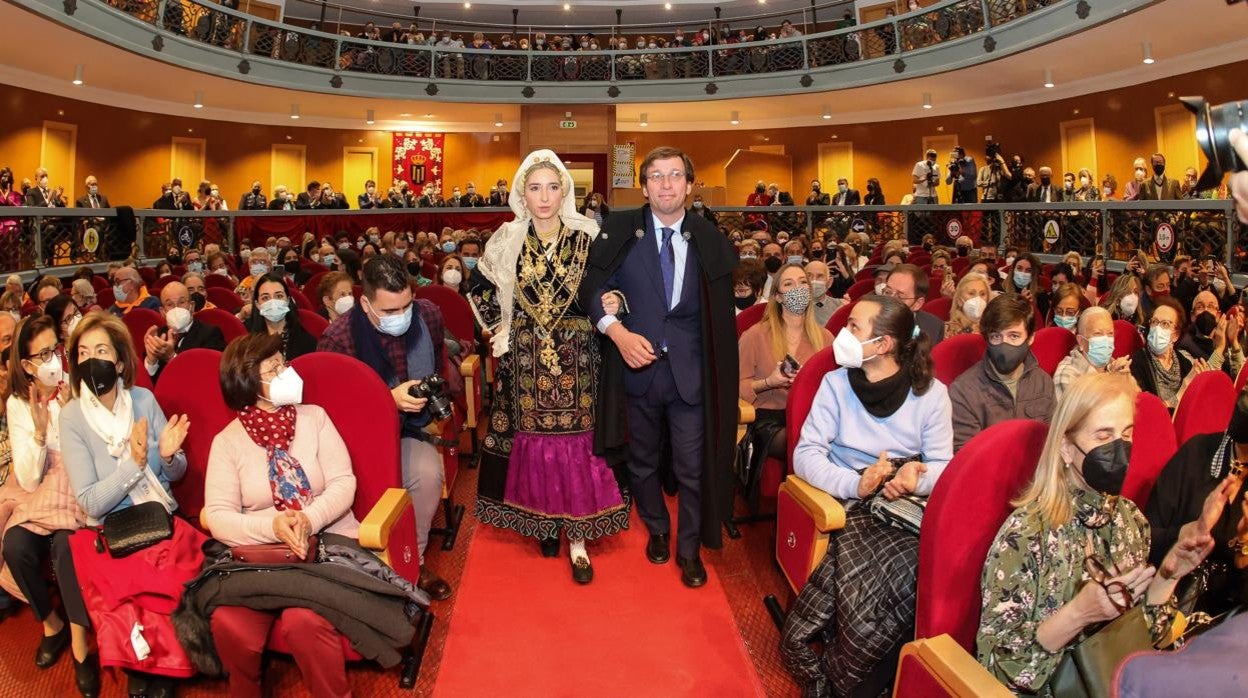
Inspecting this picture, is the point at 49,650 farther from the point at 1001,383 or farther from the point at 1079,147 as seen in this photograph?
the point at 1079,147

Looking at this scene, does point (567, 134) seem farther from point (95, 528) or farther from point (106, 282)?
point (95, 528)

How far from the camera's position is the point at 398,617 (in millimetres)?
2393

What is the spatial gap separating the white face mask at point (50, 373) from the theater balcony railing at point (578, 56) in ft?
29.9

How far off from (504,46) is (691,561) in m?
17.6

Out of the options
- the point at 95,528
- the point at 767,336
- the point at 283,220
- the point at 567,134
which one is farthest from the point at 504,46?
the point at 95,528

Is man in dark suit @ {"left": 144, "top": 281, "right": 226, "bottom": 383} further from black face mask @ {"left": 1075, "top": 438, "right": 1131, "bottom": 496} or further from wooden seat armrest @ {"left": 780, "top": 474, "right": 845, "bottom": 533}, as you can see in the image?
black face mask @ {"left": 1075, "top": 438, "right": 1131, "bottom": 496}

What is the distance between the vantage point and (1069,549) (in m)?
1.87

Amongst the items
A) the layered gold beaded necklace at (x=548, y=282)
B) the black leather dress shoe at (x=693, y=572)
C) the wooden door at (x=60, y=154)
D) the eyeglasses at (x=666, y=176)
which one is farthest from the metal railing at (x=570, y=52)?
the black leather dress shoe at (x=693, y=572)

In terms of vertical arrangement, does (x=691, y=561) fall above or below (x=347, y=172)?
below

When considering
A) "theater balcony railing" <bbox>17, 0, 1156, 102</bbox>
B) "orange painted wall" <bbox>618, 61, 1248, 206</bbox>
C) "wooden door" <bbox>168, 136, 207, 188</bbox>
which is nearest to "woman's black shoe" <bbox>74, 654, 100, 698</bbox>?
"theater balcony railing" <bbox>17, 0, 1156, 102</bbox>

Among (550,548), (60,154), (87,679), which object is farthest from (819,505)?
(60,154)

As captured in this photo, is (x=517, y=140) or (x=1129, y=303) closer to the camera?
(x=1129, y=303)

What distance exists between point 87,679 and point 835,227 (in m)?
12.9

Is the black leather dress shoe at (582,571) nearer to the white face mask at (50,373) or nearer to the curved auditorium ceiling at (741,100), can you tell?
the white face mask at (50,373)
